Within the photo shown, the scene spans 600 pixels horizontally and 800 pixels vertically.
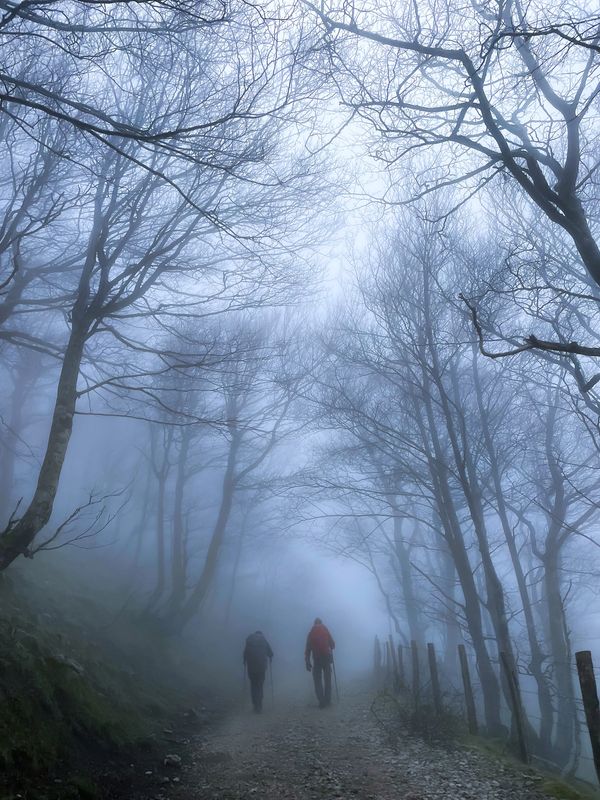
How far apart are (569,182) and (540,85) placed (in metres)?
1.04

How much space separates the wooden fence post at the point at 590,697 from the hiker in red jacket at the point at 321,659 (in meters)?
7.41

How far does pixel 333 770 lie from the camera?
607cm

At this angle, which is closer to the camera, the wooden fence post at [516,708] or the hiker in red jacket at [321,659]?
the wooden fence post at [516,708]

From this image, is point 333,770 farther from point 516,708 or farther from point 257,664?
point 257,664

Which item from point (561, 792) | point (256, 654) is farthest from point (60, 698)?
point (256, 654)

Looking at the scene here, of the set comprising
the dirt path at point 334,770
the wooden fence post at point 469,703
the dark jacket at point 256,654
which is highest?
the dark jacket at point 256,654

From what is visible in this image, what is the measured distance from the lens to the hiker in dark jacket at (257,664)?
11.3m

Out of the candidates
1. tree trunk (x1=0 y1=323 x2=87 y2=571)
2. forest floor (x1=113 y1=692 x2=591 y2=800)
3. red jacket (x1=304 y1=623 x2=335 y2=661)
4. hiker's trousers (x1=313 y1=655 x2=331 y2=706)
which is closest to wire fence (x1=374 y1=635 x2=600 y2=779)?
forest floor (x1=113 y1=692 x2=591 y2=800)

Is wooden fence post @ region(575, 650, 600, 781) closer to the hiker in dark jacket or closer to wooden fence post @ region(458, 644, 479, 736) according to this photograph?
wooden fence post @ region(458, 644, 479, 736)

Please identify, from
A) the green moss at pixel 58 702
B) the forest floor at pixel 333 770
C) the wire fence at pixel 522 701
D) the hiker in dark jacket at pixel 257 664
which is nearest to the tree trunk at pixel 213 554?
the hiker in dark jacket at pixel 257 664

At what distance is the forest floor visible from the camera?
17.0 ft

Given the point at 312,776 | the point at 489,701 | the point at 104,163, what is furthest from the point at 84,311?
the point at 489,701

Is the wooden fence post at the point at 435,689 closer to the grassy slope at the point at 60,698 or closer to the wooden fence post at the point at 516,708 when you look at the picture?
the wooden fence post at the point at 516,708

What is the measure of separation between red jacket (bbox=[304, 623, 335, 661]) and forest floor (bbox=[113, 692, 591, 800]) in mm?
3041
